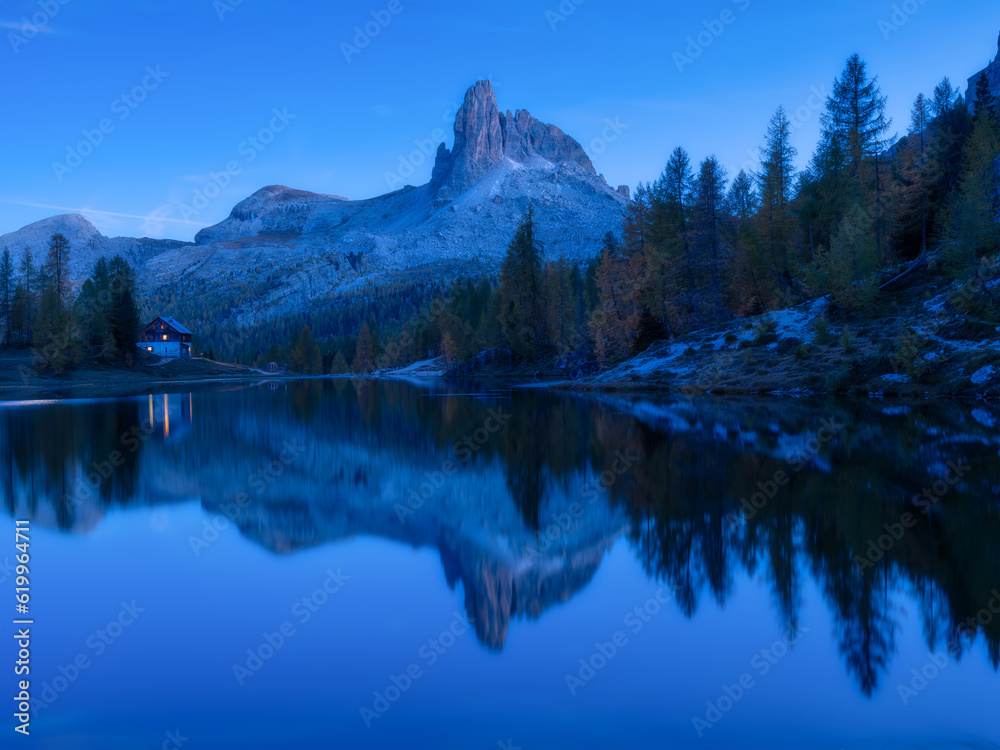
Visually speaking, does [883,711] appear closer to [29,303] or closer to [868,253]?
[868,253]

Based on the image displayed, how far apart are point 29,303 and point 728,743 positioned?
113727mm

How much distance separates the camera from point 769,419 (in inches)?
952

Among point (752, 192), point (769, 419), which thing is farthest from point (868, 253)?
point (752, 192)

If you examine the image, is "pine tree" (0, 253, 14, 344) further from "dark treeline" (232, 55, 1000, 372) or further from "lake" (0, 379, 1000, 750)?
"lake" (0, 379, 1000, 750)

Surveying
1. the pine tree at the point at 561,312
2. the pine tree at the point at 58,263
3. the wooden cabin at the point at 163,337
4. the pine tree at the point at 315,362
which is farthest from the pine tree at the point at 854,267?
the pine tree at the point at 315,362
